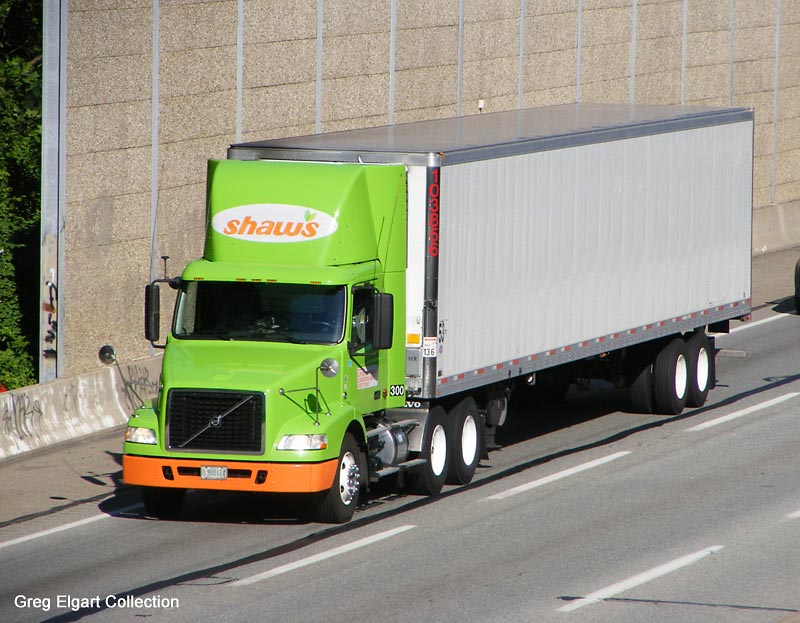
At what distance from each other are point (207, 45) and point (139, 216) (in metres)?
→ 3.03

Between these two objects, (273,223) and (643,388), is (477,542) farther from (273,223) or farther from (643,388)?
(643,388)

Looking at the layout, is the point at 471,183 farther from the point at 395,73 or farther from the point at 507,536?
the point at 395,73

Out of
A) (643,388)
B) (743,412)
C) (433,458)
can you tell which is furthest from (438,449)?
(743,412)

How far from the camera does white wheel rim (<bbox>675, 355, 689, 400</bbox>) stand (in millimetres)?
22344

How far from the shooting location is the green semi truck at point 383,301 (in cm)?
1538

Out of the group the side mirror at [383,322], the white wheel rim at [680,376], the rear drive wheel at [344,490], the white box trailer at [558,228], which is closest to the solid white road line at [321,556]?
the rear drive wheel at [344,490]

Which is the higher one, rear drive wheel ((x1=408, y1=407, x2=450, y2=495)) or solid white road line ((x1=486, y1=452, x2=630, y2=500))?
rear drive wheel ((x1=408, y1=407, x2=450, y2=495))

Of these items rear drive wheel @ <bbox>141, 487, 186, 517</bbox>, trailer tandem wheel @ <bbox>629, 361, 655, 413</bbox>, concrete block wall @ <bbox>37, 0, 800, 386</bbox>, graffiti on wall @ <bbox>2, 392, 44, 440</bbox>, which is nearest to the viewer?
rear drive wheel @ <bbox>141, 487, 186, 517</bbox>

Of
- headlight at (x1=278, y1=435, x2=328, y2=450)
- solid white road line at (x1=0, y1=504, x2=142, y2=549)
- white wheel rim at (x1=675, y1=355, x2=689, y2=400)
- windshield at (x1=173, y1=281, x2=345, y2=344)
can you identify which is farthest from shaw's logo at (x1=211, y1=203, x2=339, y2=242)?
white wheel rim at (x1=675, y1=355, x2=689, y2=400)

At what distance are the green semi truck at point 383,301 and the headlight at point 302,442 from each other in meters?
0.02

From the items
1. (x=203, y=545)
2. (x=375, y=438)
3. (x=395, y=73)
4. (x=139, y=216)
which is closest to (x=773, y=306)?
(x=395, y=73)

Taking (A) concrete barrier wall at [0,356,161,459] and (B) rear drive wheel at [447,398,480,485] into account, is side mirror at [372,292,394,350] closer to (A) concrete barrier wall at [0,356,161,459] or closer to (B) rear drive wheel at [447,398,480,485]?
(B) rear drive wheel at [447,398,480,485]

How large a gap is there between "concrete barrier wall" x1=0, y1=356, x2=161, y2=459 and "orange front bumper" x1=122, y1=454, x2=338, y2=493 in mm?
3930

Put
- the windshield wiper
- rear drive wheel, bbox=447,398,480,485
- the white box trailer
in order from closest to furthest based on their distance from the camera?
the windshield wiper < the white box trailer < rear drive wheel, bbox=447,398,480,485
